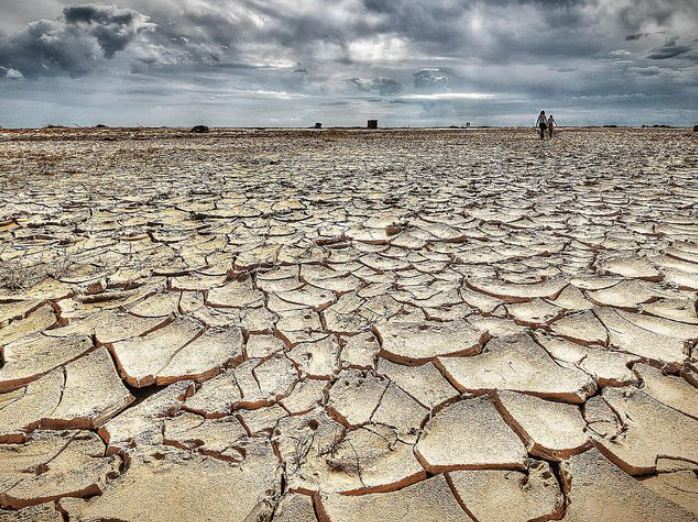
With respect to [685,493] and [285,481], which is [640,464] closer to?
[685,493]

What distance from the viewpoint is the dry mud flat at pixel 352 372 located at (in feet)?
3.17

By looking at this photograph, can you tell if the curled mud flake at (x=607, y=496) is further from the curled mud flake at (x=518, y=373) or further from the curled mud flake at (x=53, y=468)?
the curled mud flake at (x=53, y=468)

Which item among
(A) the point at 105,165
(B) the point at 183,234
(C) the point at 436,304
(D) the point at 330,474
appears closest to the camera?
(D) the point at 330,474

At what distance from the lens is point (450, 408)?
1235mm

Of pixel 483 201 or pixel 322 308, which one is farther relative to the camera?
pixel 483 201

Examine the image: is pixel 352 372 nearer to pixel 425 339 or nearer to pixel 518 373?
pixel 425 339

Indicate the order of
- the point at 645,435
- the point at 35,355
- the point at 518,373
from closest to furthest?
the point at 645,435 → the point at 518,373 → the point at 35,355

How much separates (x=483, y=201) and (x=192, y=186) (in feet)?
11.4

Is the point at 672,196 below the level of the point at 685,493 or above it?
above

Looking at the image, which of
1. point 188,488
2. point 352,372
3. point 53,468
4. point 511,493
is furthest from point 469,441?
point 53,468

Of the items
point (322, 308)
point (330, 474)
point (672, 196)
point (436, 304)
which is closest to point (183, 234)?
point (322, 308)

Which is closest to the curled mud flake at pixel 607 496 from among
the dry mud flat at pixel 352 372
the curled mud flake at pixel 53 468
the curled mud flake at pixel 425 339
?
the dry mud flat at pixel 352 372

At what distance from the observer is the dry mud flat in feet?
3.17

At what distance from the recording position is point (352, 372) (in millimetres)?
1405
